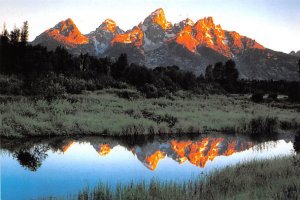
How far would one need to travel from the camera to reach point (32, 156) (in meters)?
19.7

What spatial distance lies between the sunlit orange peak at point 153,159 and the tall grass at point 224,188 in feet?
14.0

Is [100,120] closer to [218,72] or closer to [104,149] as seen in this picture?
[104,149]

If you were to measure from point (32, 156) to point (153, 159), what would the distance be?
20.3ft

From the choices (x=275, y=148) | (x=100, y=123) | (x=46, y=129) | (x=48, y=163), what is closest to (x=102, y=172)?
(x=48, y=163)

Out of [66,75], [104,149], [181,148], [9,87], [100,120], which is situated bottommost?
[104,149]

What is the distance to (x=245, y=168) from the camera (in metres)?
17.0

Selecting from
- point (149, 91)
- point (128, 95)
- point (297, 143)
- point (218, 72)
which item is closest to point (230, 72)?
point (218, 72)

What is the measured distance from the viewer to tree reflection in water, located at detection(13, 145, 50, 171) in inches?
707

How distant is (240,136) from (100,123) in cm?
1107

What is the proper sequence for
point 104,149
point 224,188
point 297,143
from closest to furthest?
point 224,188
point 104,149
point 297,143

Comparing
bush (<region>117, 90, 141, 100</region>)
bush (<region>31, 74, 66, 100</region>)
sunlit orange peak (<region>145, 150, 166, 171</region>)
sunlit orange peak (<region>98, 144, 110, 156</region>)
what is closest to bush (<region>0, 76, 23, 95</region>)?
bush (<region>31, 74, 66, 100</region>)

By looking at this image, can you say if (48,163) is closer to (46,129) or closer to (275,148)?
(46,129)

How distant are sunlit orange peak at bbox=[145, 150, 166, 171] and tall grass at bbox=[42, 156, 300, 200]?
4280 millimetres

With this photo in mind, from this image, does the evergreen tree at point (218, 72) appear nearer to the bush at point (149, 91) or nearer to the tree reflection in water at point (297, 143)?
the bush at point (149, 91)
